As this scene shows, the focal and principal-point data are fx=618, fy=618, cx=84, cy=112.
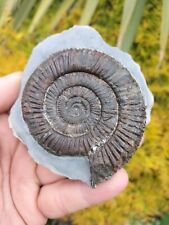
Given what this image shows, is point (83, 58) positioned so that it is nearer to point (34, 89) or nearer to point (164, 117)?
point (34, 89)

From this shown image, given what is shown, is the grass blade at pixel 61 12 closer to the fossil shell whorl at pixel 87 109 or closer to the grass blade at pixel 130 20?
the grass blade at pixel 130 20

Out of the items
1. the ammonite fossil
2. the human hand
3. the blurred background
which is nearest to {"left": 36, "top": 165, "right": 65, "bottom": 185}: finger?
the human hand

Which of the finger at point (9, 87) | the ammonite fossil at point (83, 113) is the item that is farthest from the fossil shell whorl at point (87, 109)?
the finger at point (9, 87)

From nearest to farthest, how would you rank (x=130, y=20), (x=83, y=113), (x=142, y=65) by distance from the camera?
(x=83, y=113)
(x=130, y=20)
(x=142, y=65)

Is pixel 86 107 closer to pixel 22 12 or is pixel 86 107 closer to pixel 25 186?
pixel 25 186

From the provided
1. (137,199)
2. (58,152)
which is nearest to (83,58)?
(58,152)

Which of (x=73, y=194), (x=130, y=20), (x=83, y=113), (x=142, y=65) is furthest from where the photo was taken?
(x=142, y=65)

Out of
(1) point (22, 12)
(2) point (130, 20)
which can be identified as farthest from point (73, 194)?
(1) point (22, 12)
